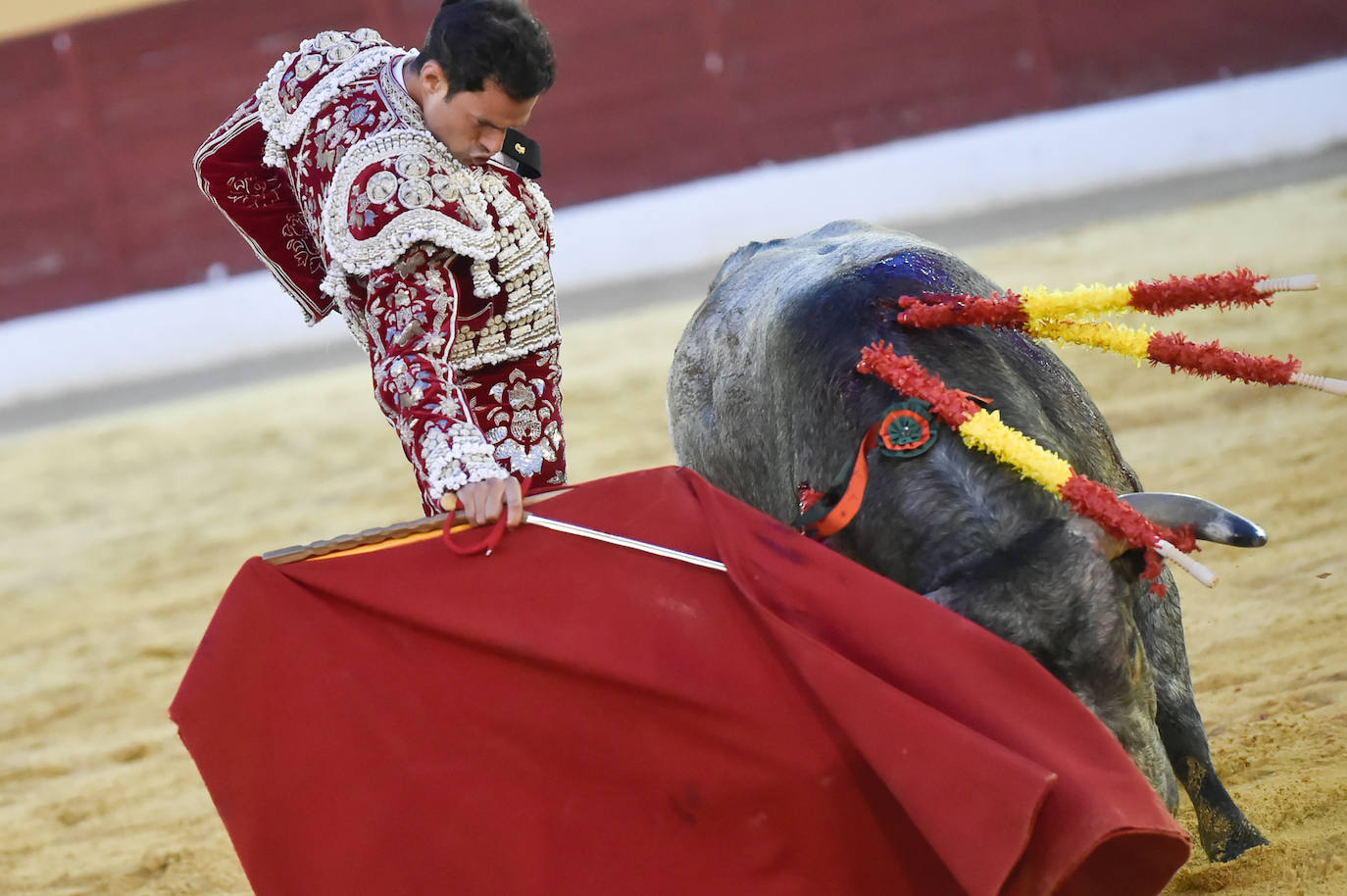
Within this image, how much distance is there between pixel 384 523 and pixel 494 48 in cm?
288

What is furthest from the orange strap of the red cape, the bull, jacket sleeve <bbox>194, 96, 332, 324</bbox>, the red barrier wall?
the red barrier wall

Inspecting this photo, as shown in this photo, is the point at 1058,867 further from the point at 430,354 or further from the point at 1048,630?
the point at 430,354

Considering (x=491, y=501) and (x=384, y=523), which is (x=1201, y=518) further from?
(x=384, y=523)

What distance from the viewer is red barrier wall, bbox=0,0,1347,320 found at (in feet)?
27.1

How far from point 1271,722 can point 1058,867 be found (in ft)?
3.85

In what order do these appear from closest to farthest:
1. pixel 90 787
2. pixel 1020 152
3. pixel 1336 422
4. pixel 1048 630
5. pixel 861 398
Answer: pixel 1048 630
pixel 861 398
pixel 90 787
pixel 1336 422
pixel 1020 152

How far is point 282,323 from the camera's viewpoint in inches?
318

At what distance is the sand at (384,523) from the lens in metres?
2.53

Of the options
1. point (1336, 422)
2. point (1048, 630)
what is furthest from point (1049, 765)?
point (1336, 422)

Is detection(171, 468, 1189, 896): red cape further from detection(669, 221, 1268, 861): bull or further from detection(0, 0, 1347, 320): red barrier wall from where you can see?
detection(0, 0, 1347, 320): red barrier wall

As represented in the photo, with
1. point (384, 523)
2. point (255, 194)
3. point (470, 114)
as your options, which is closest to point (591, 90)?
point (384, 523)

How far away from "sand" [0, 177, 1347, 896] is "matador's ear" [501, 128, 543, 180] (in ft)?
4.29

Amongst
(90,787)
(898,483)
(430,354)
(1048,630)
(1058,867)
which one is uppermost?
(430,354)

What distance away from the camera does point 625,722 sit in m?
1.65
